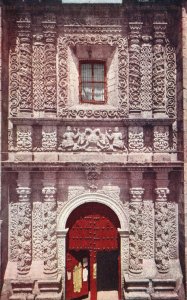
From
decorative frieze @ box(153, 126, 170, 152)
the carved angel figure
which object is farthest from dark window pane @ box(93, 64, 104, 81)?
decorative frieze @ box(153, 126, 170, 152)

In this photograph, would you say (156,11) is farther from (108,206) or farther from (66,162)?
(108,206)

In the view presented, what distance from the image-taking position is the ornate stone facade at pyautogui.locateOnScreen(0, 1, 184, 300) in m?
7.59

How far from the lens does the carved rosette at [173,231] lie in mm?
7762

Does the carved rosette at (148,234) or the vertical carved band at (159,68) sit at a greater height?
the vertical carved band at (159,68)

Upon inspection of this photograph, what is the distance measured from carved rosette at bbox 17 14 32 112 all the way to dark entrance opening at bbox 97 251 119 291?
612 cm

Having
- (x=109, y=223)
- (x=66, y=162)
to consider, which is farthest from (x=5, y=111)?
(x=109, y=223)

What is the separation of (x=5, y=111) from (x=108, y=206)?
12.1ft

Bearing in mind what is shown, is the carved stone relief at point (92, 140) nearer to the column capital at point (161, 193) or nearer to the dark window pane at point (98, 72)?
the column capital at point (161, 193)

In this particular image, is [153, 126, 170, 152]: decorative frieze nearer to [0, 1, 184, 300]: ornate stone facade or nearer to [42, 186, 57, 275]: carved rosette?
Result: [0, 1, 184, 300]: ornate stone facade

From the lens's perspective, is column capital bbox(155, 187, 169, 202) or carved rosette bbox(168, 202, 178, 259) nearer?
column capital bbox(155, 187, 169, 202)

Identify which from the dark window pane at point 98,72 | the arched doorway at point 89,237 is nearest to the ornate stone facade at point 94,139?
the arched doorway at point 89,237

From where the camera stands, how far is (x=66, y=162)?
7477 millimetres

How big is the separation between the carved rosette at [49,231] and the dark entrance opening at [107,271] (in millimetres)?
3130

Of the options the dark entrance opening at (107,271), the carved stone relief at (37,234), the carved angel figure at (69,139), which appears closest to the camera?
the carved stone relief at (37,234)
